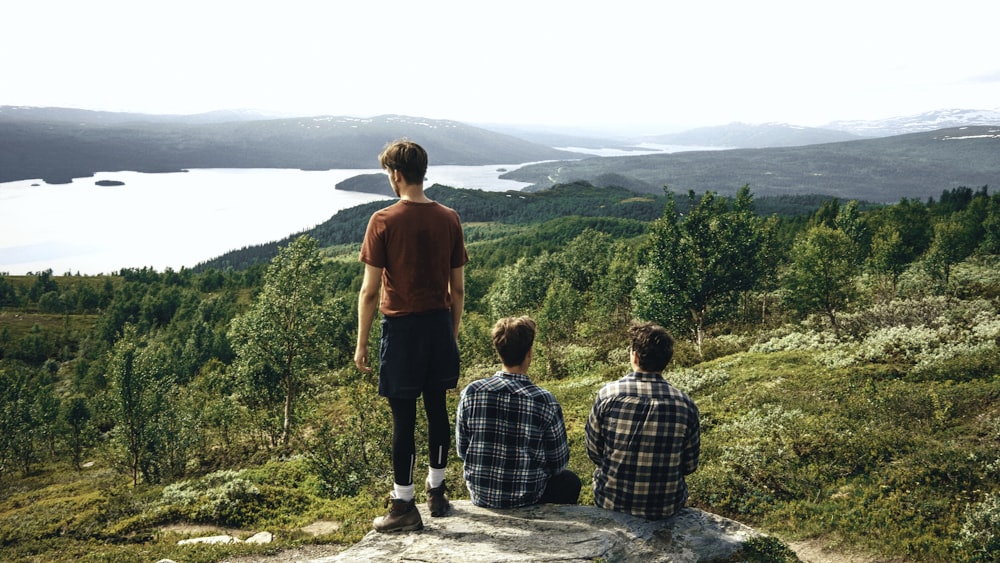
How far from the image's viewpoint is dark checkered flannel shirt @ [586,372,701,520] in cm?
579

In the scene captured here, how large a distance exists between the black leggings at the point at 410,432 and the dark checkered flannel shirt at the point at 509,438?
0.31 meters

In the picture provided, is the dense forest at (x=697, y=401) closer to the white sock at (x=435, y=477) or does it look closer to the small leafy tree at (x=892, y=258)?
the small leafy tree at (x=892, y=258)

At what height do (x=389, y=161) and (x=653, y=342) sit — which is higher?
(x=389, y=161)

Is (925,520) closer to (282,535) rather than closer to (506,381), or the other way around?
(506,381)

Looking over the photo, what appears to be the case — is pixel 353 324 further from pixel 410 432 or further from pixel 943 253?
pixel 410 432

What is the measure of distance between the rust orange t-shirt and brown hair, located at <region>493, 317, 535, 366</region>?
817mm

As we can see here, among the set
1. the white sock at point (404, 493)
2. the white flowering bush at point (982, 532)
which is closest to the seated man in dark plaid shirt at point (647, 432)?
the white sock at point (404, 493)

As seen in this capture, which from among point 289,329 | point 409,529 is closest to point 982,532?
point 409,529

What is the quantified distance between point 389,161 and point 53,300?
219m

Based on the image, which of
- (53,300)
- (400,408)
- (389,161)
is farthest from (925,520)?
(53,300)

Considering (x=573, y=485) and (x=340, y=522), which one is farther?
(x=340, y=522)

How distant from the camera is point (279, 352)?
30203 mm

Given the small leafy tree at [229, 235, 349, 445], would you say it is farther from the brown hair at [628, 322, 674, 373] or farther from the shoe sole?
the brown hair at [628, 322, 674, 373]

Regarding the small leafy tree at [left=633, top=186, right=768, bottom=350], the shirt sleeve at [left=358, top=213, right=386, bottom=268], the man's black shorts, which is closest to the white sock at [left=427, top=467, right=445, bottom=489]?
the man's black shorts
